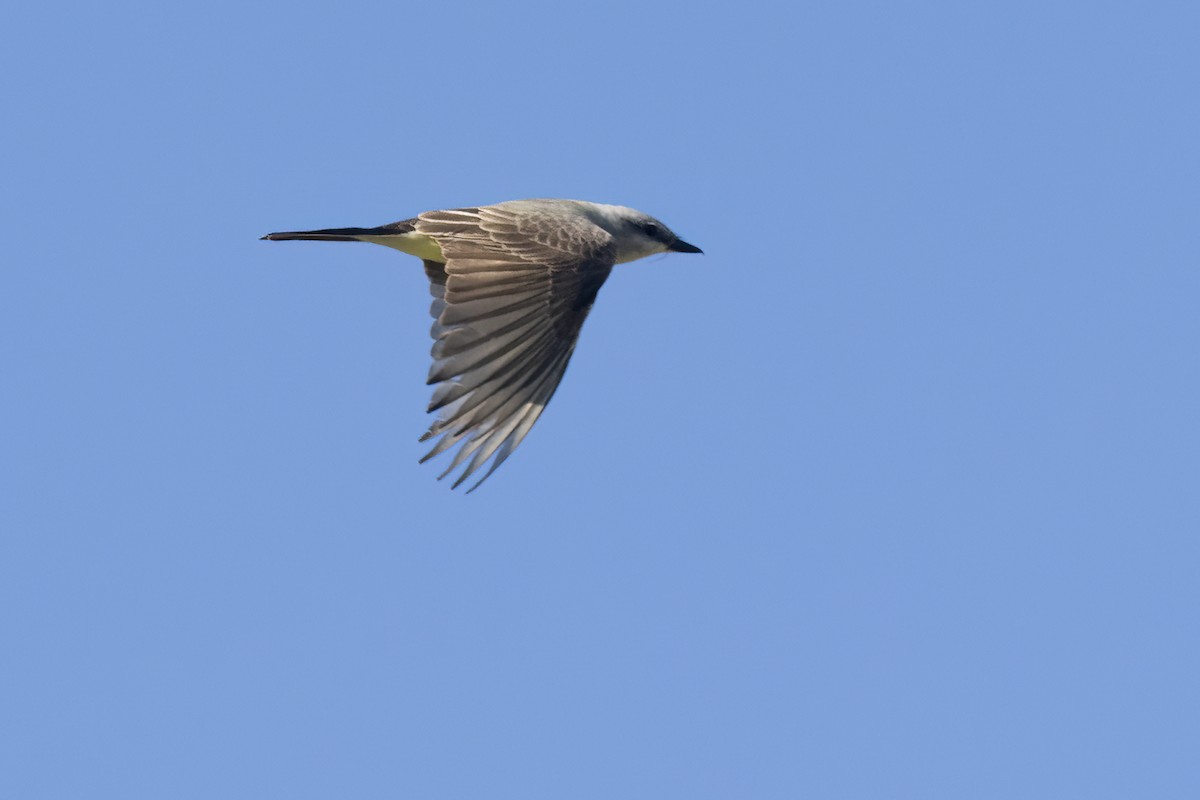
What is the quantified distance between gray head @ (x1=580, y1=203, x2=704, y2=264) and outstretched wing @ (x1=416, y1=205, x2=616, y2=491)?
1.66 meters

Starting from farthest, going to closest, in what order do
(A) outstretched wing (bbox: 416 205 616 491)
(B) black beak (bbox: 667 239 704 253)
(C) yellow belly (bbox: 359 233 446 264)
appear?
(B) black beak (bbox: 667 239 704 253) < (C) yellow belly (bbox: 359 233 446 264) < (A) outstretched wing (bbox: 416 205 616 491)

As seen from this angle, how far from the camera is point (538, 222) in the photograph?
1034 cm

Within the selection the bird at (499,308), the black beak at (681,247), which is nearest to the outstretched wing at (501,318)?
the bird at (499,308)

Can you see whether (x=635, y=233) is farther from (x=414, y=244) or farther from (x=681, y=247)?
(x=414, y=244)

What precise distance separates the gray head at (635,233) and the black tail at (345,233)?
167 cm

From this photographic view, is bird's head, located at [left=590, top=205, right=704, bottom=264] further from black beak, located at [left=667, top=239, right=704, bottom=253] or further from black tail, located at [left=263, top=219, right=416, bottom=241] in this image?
black tail, located at [left=263, top=219, right=416, bottom=241]

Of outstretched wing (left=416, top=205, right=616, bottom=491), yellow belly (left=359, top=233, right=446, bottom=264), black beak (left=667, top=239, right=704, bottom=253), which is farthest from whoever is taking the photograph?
black beak (left=667, top=239, right=704, bottom=253)

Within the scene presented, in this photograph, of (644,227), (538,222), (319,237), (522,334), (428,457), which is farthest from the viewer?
(644,227)

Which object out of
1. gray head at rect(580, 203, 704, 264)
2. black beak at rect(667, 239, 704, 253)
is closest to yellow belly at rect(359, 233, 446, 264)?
gray head at rect(580, 203, 704, 264)

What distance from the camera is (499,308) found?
9.39 m

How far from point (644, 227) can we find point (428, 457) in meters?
4.23

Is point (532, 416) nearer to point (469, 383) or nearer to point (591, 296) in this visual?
point (469, 383)

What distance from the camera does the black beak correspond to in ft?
42.1

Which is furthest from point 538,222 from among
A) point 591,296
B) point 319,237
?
point 319,237
